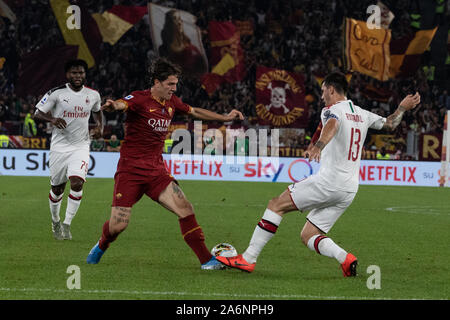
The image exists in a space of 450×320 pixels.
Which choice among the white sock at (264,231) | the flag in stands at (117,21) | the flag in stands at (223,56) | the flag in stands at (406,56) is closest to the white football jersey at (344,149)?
the white sock at (264,231)

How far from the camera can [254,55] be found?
112ft

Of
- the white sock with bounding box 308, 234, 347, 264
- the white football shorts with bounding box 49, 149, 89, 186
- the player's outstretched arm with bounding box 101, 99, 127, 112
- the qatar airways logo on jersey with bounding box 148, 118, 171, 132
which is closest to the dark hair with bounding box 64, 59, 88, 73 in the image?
the white football shorts with bounding box 49, 149, 89, 186

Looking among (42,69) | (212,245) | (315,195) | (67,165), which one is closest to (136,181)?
(315,195)

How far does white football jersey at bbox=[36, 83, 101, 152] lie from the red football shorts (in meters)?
2.78

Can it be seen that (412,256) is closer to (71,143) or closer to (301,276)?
(301,276)

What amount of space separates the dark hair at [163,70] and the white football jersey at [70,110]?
2784 mm

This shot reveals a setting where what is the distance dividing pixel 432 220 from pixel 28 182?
11934 mm

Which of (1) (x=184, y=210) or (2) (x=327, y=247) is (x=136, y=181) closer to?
(1) (x=184, y=210)

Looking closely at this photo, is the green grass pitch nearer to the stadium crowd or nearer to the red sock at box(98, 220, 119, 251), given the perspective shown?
the red sock at box(98, 220, 119, 251)

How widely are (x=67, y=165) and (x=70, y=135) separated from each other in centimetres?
43

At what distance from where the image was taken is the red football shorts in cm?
773

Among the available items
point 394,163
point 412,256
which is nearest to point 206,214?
point 412,256

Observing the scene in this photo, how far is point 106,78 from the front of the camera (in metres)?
33.8

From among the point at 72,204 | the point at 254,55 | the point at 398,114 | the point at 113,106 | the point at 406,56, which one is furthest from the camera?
the point at 254,55
